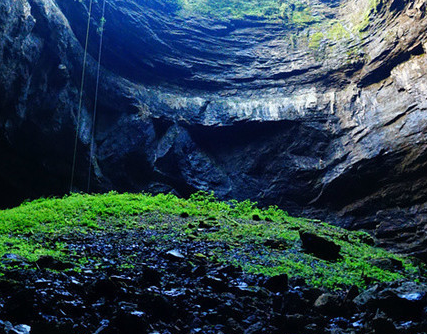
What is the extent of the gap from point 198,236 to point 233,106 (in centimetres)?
1026

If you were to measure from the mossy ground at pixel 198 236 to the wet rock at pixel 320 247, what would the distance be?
19 centimetres

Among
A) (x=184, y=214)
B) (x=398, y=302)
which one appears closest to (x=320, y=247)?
(x=398, y=302)

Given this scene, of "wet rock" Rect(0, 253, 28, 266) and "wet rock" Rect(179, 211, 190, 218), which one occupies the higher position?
"wet rock" Rect(179, 211, 190, 218)

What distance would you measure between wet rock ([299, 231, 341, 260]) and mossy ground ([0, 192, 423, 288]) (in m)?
0.19

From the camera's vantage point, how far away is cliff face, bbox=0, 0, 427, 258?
13078 mm

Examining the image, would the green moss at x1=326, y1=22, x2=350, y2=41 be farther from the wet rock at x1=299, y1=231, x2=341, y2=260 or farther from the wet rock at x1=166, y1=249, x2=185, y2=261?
the wet rock at x1=166, y1=249, x2=185, y2=261

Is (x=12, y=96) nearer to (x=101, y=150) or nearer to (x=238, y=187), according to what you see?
(x=101, y=150)

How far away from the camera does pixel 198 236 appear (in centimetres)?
827

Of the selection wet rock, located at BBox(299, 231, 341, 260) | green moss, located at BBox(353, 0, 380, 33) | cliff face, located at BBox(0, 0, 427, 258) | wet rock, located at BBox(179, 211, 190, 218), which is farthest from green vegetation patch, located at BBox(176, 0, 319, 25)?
wet rock, located at BBox(299, 231, 341, 260)

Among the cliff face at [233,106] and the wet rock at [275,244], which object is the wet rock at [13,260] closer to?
the wet rock at [275,244]

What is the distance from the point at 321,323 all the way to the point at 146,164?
42.8 feet

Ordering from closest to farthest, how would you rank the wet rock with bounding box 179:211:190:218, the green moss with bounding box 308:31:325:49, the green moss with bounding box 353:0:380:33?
the wet rock with bounding box 179:211:190:218 → the green moss with bounding box 353:0:380:33 → the green moss with bounding box 308:31:325:49

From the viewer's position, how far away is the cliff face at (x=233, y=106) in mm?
13078

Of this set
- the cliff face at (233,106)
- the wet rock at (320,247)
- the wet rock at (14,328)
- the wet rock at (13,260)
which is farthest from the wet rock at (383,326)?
the cliff face at (233,106)
